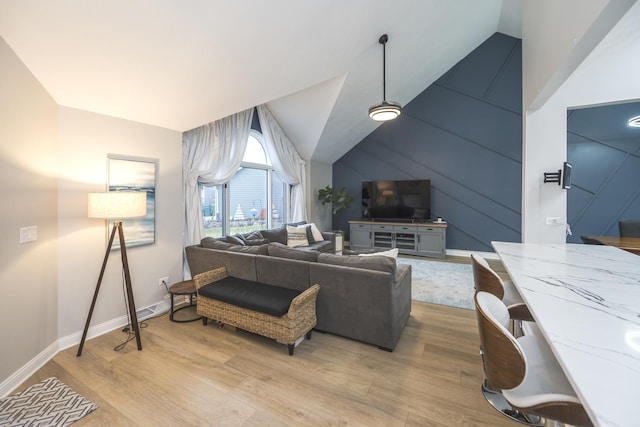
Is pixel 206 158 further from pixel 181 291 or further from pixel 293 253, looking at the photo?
pixel 293 253

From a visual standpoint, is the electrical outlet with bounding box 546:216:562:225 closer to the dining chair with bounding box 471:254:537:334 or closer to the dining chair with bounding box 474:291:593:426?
the dining chair with bounding box 471:254:537:334

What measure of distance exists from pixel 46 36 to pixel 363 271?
297cm

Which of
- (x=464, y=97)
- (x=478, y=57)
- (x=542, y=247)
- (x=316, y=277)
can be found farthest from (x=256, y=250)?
(x=478, y=57)

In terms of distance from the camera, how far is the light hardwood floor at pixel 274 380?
1.66m

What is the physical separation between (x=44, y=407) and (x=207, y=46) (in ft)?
9.63

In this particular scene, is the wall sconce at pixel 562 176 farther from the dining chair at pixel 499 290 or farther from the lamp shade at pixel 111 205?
the lamp shade at pixel 111 205

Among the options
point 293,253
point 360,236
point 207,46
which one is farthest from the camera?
point 360,236

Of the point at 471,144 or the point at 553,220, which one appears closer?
the point at 553,220

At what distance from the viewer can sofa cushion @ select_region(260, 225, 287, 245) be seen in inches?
187

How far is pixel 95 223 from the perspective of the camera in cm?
256

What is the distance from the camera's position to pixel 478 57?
18.5ft

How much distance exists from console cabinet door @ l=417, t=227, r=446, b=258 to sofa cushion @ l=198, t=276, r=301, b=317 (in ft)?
13.6

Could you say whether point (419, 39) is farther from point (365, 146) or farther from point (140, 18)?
point (140, 18)

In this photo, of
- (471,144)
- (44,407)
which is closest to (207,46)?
(44,407)
